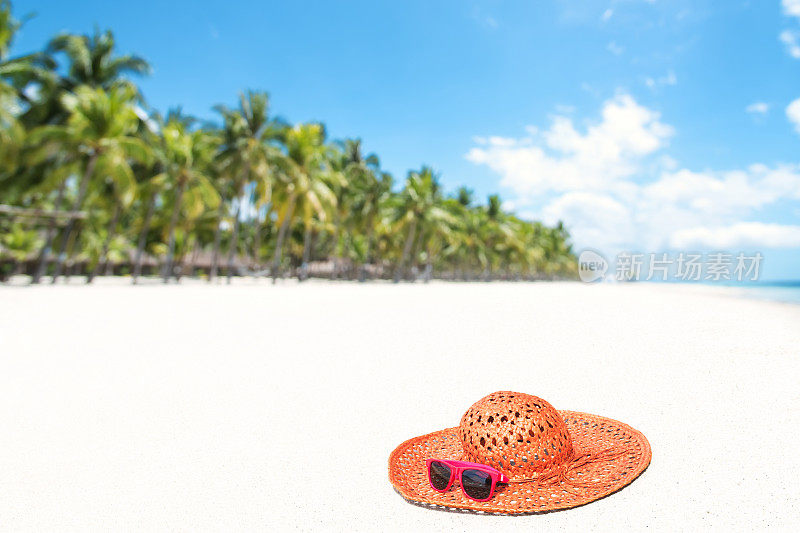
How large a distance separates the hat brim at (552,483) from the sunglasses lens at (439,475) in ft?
0.18

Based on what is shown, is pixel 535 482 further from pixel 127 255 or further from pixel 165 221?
pixel 127 255

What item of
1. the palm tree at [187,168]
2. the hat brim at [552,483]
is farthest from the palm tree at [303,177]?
the hat brim at [552,483]

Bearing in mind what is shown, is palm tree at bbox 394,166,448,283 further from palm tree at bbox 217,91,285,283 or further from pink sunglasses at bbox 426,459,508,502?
pink sunglasses at bbox 426,459,508,502

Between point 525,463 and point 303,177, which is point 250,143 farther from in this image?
point 525,463

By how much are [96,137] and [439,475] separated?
25.4 meters

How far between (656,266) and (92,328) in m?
30.5

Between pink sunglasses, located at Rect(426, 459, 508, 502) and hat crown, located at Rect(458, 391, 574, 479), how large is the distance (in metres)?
0.14

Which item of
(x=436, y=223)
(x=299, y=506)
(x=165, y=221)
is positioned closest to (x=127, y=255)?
(x=165, y=221)

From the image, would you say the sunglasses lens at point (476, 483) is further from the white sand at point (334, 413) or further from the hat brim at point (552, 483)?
the white sand at point (334, 413)

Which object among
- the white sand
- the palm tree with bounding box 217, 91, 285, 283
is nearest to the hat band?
the white sand

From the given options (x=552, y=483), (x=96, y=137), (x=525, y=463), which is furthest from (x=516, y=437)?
(x=96, y=137)

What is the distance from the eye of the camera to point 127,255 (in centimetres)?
4053

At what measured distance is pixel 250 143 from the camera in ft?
90.3

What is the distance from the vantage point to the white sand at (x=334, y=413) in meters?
2.76
